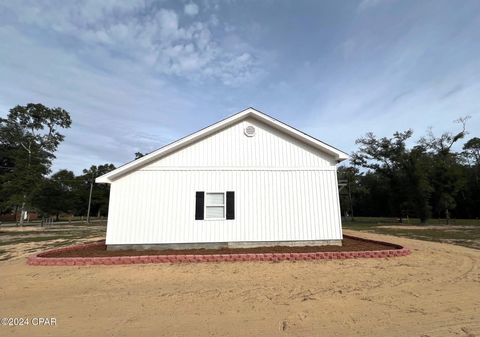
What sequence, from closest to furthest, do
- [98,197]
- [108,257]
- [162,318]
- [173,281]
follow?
[162,318] < [173,281] < [108,257] < [98,197]

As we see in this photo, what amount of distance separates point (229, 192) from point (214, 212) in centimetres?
98

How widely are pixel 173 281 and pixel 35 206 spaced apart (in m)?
34.3

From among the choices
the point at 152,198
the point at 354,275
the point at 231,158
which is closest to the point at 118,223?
the point at 152,198

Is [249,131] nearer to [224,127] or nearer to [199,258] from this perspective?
[224,127]

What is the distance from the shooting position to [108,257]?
973 cm

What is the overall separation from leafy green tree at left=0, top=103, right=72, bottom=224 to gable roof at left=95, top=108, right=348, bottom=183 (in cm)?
2524

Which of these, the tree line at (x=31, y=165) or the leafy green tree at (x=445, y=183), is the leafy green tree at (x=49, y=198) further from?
the leafy green tree at (x=445, y=183)

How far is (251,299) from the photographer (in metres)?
5.91

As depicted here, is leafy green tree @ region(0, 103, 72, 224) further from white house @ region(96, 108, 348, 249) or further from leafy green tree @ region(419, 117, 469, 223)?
leafy green tree @ region(419, 117, 469, 223)

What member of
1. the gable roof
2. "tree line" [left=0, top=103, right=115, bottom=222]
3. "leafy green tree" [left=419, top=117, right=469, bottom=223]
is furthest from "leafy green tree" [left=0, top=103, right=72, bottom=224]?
"leafy green tree" [left=419, top=117, right=469, bottom=223]

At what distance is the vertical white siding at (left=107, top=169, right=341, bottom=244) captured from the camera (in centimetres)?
1187

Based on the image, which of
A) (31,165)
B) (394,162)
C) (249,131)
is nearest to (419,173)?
(394,162)

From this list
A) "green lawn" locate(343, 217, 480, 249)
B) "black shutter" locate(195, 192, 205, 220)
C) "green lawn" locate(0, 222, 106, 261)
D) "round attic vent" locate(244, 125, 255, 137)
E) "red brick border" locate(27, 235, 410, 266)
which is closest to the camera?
"red brick border" locate(27, 235, 410, 266)

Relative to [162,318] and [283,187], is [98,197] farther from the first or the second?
[162,318]
